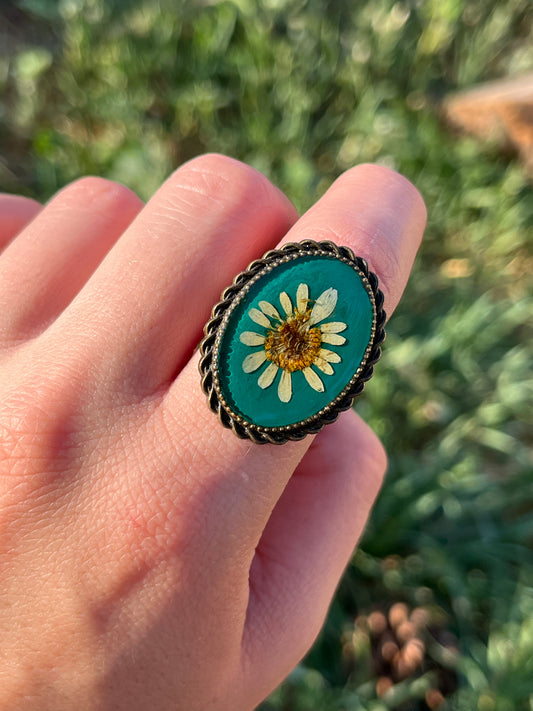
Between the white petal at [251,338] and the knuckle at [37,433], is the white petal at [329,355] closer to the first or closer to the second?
the white petal at [251,338]

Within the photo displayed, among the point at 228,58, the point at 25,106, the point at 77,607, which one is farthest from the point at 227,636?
the point at 25,106

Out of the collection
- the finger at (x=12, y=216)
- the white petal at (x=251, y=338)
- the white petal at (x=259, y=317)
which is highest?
the white petal at (x=259, y=317)

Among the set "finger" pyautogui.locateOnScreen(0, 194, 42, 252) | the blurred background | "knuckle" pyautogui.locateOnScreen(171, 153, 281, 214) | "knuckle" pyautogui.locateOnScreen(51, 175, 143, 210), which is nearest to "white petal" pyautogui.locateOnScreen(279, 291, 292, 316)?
"knuckle" pyautogui.locateOnScreen(171, 153, 281, 214)

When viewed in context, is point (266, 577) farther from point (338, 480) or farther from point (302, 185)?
point (302, 185)

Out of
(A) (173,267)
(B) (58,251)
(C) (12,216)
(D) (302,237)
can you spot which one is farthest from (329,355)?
(C) (12,216)

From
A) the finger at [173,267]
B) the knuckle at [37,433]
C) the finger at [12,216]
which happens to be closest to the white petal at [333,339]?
the finger at [173,267]

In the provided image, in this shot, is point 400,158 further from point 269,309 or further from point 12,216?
point 269,309
